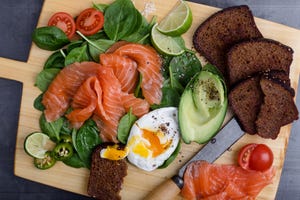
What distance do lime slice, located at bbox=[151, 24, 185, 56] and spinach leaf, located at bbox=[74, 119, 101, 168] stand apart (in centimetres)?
73

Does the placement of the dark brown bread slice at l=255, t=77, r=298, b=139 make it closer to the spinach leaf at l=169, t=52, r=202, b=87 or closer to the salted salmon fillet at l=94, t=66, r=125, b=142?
the spinach leaf at l=169, t=52, r=202, b=87

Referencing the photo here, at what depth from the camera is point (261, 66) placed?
10.1 feet

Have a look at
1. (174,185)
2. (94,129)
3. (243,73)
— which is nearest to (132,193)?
(174,185)

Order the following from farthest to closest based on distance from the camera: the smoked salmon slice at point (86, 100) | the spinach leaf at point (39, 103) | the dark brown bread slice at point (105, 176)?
the spinach leaf at point (39, 103) < the dark brown bread slice at point (105, 176) < the smoked salmon slice at point (86, 100)

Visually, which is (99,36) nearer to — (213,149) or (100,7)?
(100,7)

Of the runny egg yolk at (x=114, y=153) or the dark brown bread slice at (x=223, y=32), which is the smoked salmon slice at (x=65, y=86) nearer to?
the runny egg yolk at (x=114, y=153)

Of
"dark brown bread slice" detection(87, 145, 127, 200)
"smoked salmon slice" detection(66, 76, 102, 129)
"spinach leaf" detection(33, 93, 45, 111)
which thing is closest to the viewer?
"smoked salmon slice" detection(66, 76, 102, 129)

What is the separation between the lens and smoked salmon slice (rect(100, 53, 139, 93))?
303 centimetres

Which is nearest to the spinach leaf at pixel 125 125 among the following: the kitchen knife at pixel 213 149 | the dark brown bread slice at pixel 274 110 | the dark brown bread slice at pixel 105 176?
the dark brown bread slice at pixel 105 176

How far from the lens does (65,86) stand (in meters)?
3.11

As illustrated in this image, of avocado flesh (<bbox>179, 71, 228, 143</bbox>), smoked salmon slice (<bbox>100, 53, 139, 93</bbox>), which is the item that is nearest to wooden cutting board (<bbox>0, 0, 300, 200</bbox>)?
avocado flesh (<bbox>179, 71, 228, 143</bbox>)

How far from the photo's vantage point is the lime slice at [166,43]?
3.10 metres

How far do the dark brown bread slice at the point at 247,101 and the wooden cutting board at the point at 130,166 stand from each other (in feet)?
0.45

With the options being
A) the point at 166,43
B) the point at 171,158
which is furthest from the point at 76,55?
the point at 171,158
